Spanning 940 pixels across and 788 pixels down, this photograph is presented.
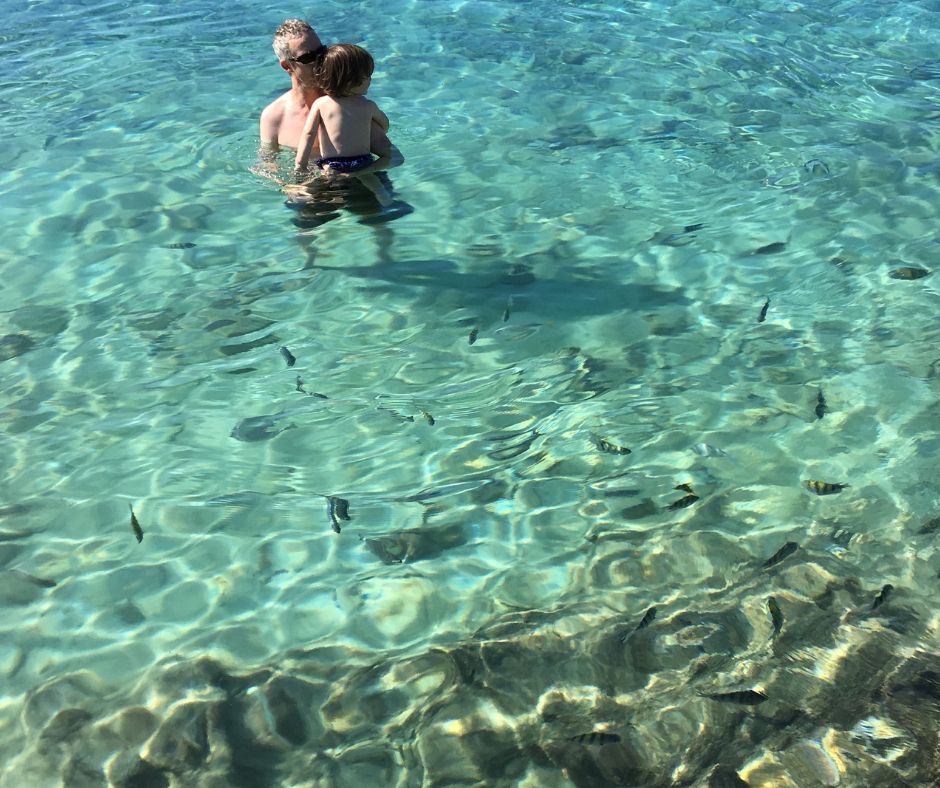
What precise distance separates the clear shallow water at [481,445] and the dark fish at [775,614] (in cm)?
3

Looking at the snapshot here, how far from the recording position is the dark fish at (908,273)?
252 inches

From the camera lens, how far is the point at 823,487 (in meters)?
4.73

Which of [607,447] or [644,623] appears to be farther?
[607,447]

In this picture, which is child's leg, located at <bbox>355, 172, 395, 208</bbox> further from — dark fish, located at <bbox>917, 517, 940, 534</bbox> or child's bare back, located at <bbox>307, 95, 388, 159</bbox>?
dark fish, located at <bbox>917, 517, 940, 534</bbox>

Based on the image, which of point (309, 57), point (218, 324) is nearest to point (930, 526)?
point (218, 324)

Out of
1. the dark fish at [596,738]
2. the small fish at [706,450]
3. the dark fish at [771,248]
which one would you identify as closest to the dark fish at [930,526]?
the small fish at [706,450]

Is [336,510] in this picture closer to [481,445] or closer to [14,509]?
[481,445]

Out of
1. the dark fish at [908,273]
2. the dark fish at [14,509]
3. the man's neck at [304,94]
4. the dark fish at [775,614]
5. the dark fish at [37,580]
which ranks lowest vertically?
the dark fish at [775,614]

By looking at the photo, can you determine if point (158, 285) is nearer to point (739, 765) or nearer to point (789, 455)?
point (789, 455)

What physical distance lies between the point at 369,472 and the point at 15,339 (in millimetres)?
2724

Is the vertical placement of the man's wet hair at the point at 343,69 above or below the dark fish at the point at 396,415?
above

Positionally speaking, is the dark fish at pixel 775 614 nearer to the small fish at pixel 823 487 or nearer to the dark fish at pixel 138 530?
the small fish at pixel 823 487

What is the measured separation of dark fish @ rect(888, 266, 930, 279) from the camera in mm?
6410

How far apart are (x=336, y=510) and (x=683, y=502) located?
1748 mm
